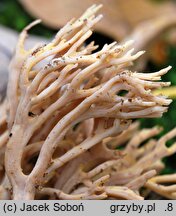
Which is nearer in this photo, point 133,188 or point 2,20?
point 133,188

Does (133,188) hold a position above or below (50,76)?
below

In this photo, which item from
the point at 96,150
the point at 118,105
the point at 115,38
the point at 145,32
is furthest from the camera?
the point at 115,38

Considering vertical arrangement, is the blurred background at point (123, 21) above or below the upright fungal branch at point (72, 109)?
above

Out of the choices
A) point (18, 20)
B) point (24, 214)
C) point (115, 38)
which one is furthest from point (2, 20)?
point (24, 214)

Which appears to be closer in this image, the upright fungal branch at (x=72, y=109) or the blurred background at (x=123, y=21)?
the upright fungal branch at (x=72, y=109)

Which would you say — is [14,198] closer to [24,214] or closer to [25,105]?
[24,214]

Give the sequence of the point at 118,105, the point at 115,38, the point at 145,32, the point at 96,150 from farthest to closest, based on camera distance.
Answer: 1. the point at 115,38
2. the point at 145,32
3. the point at 96,150
4. the point at 118,105
